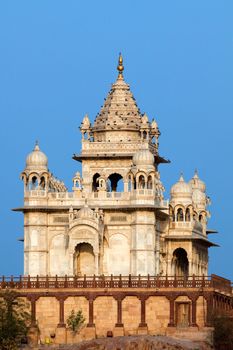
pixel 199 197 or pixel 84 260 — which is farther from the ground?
pixel 199 197

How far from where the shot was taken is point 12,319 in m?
146

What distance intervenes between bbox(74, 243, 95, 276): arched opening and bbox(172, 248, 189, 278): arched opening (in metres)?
9.37

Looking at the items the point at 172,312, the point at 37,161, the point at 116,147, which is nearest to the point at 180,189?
the point at 116,147

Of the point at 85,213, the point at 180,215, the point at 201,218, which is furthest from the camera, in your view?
the point at 201,218

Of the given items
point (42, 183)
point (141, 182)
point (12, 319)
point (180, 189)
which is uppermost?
point (180, 189)

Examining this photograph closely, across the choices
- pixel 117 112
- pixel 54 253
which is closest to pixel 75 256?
pixel 54 253

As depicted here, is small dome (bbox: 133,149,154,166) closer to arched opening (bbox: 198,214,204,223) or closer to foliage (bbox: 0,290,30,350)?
foliage (bbox: 0,290,30,350)

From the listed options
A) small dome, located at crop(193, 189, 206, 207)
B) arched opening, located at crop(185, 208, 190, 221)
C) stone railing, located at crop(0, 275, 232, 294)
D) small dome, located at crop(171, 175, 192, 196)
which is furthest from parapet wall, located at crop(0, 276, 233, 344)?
small dome, located at crop(193, 189, 206, 207)

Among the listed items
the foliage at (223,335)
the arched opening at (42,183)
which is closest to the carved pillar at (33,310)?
the arched opening at (42,183)

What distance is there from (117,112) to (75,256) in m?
13.9

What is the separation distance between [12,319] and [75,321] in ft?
16.4

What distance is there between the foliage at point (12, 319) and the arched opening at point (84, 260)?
7.87m

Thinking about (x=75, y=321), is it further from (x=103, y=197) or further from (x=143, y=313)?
(x=103, y=197)

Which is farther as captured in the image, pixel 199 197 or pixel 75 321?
pixel 199 197
